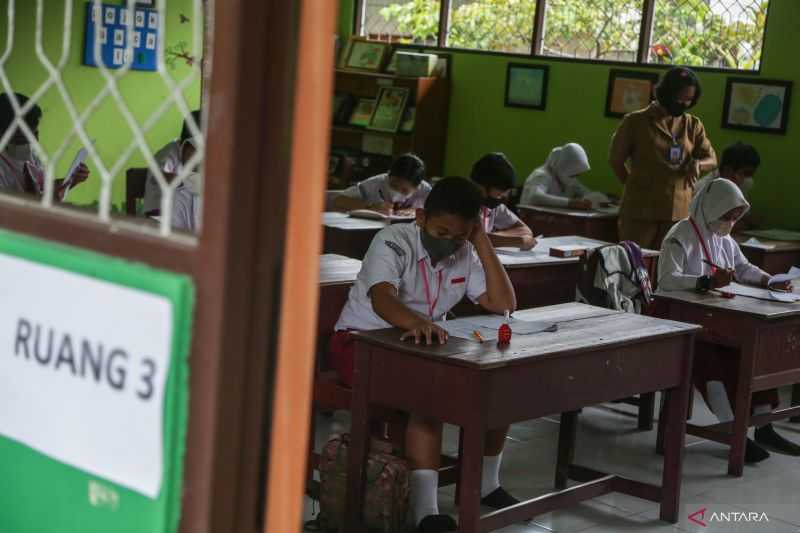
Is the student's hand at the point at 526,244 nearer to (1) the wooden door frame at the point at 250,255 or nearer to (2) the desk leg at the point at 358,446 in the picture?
(2) the desk leg at the point at 358,446

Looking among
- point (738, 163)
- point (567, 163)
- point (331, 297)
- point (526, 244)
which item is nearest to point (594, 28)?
point (567, 163)

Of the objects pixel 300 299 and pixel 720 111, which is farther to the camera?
pixel 720 111

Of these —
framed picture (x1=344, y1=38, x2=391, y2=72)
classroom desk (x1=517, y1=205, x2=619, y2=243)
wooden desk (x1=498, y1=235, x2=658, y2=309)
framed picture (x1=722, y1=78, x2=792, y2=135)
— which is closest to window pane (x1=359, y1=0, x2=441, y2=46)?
framed picture (x1=344, y1=38, x2=391, y2=72)

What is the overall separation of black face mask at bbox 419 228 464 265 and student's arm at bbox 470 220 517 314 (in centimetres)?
17

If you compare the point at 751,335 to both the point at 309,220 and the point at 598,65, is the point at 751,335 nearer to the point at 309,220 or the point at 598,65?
the point at 309,220

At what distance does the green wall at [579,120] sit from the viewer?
24.5 ft

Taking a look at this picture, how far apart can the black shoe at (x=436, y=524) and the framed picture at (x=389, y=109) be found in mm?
6013

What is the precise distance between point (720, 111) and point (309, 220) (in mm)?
6711

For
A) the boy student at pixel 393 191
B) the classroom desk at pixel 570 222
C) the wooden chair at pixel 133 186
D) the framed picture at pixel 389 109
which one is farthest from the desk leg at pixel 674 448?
the framed picture at pixel 389 109

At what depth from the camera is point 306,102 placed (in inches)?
59.2

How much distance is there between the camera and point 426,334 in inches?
135

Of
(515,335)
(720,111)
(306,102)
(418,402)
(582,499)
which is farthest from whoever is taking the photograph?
(720,111)

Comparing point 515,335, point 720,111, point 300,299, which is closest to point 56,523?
point 300,299

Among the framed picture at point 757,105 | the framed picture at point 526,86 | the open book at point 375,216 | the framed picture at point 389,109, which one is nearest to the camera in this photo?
the open book at point 375,216
